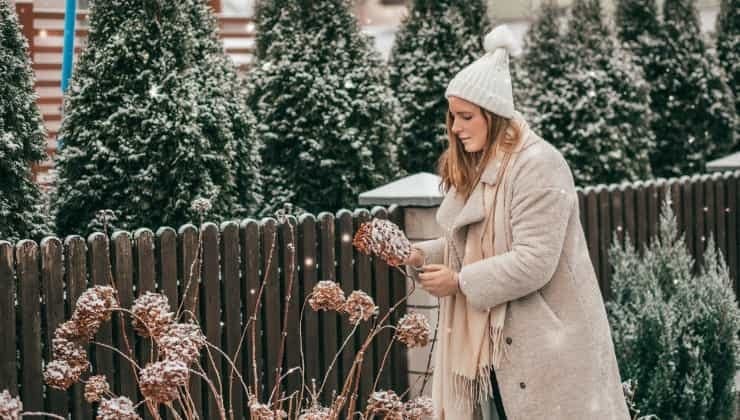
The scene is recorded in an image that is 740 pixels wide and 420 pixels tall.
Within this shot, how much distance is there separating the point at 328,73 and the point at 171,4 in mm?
1622

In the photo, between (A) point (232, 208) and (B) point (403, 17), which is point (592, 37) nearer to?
(B) point (403, 17)

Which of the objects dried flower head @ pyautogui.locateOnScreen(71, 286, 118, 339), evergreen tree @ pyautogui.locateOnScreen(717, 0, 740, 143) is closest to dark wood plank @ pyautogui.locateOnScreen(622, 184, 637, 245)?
dried flower head @ pyautogui.locateOnScreen(71, 286, 118, 339)

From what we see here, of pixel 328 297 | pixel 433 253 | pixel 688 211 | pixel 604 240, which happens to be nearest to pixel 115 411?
pixel 328 297

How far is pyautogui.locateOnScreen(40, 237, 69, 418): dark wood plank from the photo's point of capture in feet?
13.3

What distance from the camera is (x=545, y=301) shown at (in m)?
3.24

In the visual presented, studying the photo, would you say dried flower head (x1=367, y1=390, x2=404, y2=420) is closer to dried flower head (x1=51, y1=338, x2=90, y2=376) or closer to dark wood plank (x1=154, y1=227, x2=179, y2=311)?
dried flower head (x1=51, y1=338, x2=90, y2=376)

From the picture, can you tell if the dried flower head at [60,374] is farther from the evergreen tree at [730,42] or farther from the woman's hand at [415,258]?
the evergreen tree at [730,42]

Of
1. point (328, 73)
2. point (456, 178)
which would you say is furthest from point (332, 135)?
point (456, 178)

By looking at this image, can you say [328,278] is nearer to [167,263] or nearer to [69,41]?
[167,263]

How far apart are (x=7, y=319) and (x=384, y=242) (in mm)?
1688

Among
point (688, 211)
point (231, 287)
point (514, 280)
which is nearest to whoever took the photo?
point (514, 280)

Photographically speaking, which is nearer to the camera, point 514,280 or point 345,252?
point 514,280

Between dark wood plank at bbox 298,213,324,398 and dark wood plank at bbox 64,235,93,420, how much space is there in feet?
4.01

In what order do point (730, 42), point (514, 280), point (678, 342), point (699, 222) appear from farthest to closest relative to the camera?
point (730, 42), point (699, 222), point (678, 342), point (514, 280)
